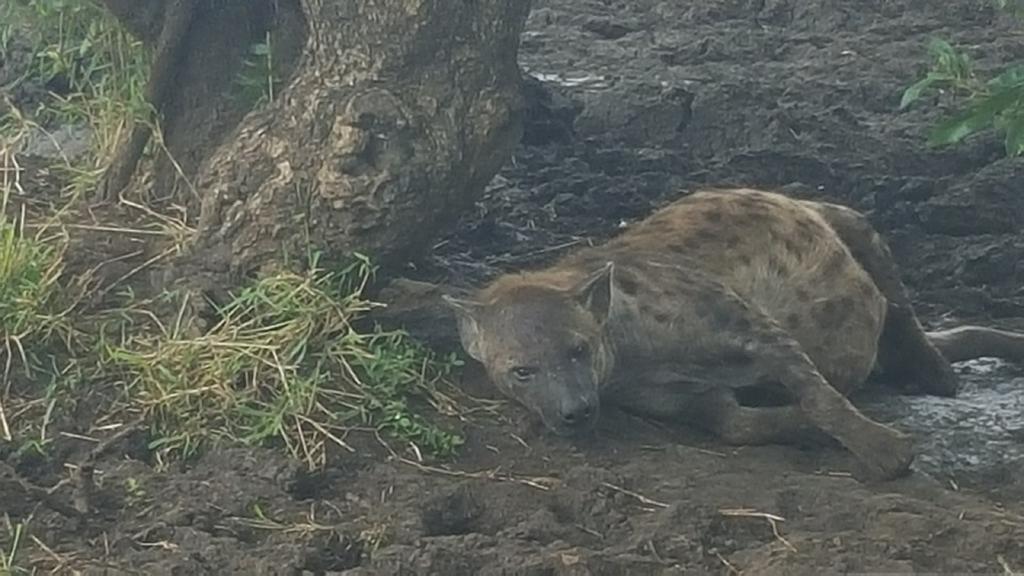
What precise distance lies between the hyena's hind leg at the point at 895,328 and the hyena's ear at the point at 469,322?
1134 mm

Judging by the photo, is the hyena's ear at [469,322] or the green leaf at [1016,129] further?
the hyena's ear at [469,322]

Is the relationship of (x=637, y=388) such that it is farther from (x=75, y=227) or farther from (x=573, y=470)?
(x=75, y=227)

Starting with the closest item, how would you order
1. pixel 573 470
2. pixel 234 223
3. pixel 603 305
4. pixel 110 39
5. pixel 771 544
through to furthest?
pixel 771 544, pixel 573 470, pixel 603 305, pixel 234 223, pixel 110 39

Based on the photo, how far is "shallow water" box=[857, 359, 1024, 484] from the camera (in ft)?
15.8

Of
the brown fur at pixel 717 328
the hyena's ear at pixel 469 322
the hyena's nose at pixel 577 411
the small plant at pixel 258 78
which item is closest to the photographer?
the hyena's nose at pixel 577 411

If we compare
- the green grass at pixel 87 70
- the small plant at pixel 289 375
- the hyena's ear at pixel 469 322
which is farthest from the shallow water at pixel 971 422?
the green grass at pixel 87 70

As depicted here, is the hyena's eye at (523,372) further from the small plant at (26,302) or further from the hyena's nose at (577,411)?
the small plant at (26,302)

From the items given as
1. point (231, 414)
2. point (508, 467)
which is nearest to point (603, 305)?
point (508, 467)

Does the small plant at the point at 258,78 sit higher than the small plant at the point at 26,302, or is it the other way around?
the small plant at the point at 258,78

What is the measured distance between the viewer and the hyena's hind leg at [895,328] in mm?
5461

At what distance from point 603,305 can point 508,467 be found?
55 centimetres

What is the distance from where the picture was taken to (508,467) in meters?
4.70

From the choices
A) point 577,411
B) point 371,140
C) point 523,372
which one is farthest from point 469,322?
point 371,140

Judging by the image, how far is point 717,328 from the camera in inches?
199
